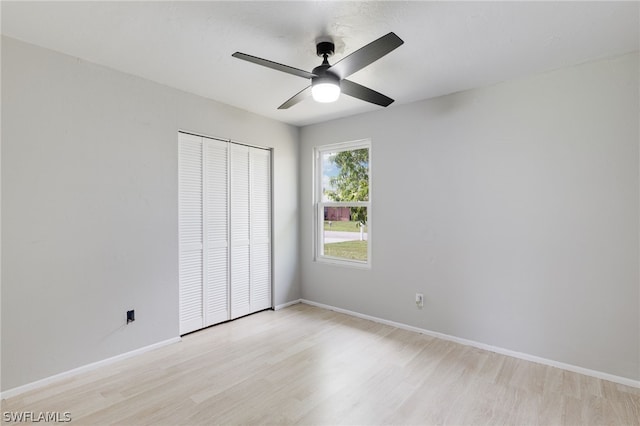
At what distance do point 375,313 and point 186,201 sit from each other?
7.96 ft

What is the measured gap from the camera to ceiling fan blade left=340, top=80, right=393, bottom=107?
7.30 feet

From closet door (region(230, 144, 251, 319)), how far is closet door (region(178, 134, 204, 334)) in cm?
41

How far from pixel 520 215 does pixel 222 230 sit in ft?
9.70

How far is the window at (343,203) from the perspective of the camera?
3871 mm

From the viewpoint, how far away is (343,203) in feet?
13.3

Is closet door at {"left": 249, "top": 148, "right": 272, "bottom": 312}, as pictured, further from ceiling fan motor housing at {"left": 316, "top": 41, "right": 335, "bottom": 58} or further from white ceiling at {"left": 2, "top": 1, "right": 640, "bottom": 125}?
ceiling fan motor housing at {"left": 316, "top": 41, "right": 335, "bottom": 58}

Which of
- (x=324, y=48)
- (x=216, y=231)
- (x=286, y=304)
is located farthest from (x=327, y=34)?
(x=286, y=304)

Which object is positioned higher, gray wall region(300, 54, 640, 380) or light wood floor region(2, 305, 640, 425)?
gray wall region(300, 54, 640, 380)

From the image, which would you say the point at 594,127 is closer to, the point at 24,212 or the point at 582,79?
the point at 582,79

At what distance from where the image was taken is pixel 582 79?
2496mm

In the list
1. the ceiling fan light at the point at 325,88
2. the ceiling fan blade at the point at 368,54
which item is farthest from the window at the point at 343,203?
Answer: the ceiling fan blade at the point at 368,54

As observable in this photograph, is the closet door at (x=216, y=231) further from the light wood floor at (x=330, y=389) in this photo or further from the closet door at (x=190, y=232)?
the light wood floor at (x=330, y=389)

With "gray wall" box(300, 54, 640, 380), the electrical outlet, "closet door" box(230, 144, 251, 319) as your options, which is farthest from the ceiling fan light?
the electrical outlet

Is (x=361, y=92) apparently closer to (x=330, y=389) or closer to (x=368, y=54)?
(x=368, y=54)
